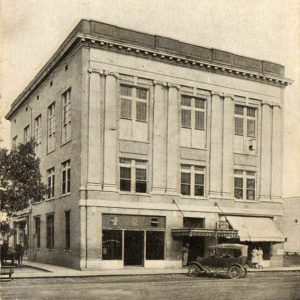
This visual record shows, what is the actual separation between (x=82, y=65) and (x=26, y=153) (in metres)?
5.35

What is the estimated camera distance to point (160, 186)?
90.7 ft

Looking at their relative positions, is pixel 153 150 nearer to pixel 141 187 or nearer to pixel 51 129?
pixel 141 187

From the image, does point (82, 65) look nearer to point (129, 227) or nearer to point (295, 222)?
point (129, 227)

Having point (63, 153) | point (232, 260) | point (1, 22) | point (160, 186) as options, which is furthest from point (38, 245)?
point (1, 22)

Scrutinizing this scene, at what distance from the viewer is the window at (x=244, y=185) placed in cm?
3033

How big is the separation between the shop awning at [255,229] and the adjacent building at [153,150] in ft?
0.27

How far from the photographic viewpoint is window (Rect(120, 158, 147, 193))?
26.8m

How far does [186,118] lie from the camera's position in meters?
29.0

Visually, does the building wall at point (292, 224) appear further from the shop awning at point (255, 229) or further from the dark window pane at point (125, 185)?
the dark window pane at point (125, 185)

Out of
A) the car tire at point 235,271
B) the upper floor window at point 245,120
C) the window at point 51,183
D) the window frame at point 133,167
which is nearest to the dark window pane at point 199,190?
the window frame at point 133,167

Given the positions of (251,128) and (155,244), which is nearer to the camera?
(155,244)

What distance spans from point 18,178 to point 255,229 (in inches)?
533

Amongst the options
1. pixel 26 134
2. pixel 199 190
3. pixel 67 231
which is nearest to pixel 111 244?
pixel 67 231

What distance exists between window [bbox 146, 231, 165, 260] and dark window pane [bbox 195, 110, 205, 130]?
651cm
